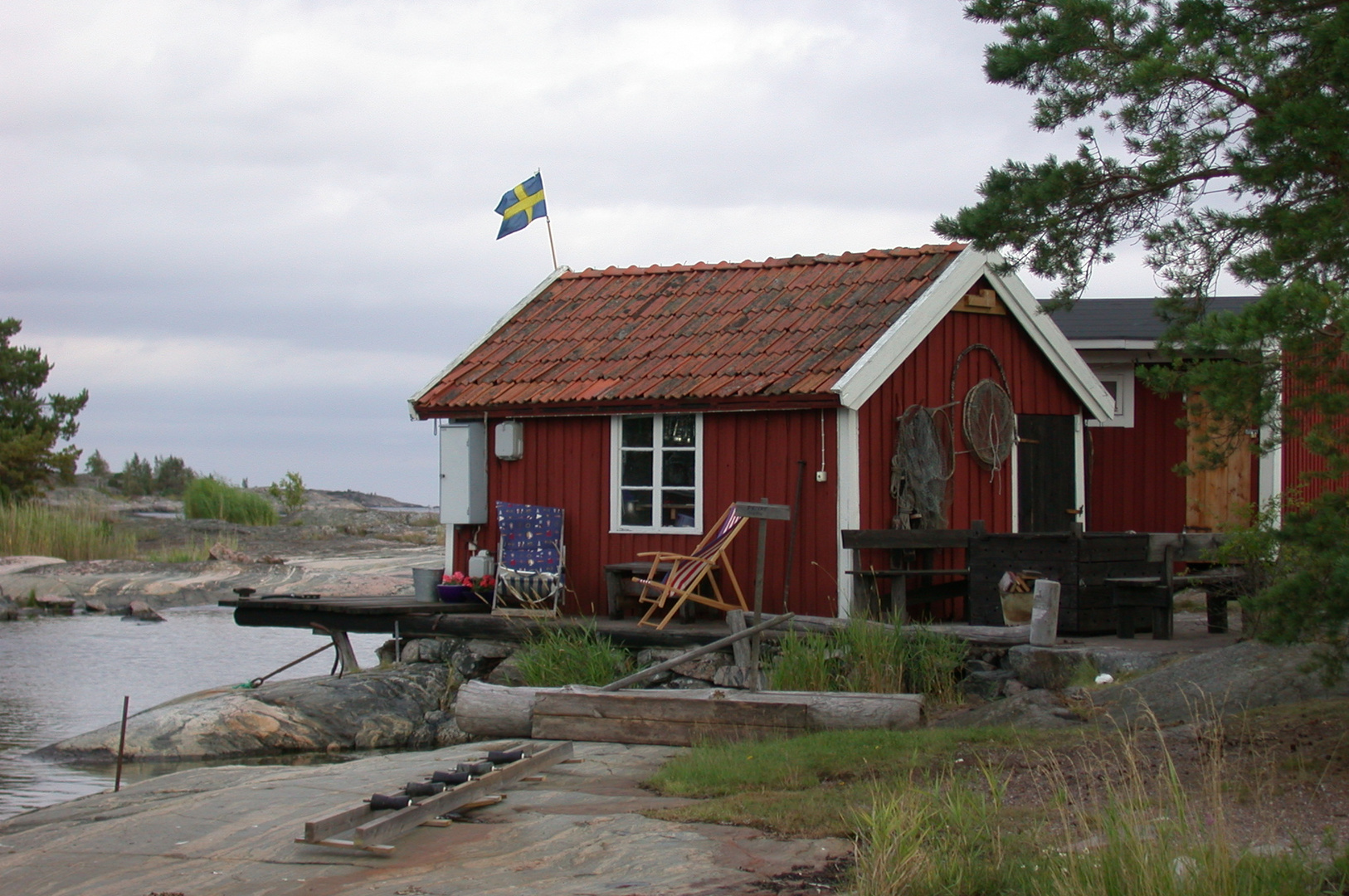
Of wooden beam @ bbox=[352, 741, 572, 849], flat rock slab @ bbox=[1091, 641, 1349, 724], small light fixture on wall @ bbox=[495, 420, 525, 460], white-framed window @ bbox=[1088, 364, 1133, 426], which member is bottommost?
wooden beam @ bbox=[352, 741, 572, 849]

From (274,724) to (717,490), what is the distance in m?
4.64

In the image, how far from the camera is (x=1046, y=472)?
15555 millimetres

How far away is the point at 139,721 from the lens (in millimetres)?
13430

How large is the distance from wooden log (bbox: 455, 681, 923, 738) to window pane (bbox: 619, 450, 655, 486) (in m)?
3.47

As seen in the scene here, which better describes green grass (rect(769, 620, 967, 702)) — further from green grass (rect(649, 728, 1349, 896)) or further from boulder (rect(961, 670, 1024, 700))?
green grass (rect(649, 728, 1349, 896))

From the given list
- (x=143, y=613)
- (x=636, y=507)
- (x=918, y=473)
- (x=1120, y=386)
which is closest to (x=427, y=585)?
(x=636, y=507)

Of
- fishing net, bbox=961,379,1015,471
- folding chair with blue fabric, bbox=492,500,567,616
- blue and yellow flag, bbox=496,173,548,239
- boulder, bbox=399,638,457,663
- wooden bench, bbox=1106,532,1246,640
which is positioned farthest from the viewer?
blue and yellow flag, bbox=496,173,548,239

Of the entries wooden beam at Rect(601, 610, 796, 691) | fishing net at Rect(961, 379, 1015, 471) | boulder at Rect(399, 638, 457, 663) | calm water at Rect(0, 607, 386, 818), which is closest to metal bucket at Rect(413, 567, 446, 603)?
boulder at Rect(399, 638, 457, 663)

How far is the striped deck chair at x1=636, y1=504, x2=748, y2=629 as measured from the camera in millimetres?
13062

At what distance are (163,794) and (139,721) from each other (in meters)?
3.85

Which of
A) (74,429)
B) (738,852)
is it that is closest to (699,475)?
(738,852)

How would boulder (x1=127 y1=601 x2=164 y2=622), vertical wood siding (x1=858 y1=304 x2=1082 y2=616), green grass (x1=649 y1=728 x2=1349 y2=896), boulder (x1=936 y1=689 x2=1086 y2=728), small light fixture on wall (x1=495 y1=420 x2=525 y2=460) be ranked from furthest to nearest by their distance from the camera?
boulder (x1=127 y1=601 x2=164 y2=622) → small light fixture on wall (x1=495 y1=420 x2=525 y2=460) → vertical wood siding (x1=858 y1=304 x2=1082 y2=616) → boulder (x1=936 y1=689 x2=1086 y2=728) → green grass (x1=649 y1=728 x2=1349 y2=896)

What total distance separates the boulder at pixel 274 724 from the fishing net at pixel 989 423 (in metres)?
5.79

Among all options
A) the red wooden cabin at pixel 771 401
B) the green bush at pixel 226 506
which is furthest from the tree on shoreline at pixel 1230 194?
the green bush at pixel 226 506
